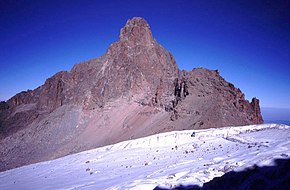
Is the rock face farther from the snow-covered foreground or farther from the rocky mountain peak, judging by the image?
the snow-covered foreground

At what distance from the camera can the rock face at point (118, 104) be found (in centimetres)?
3075

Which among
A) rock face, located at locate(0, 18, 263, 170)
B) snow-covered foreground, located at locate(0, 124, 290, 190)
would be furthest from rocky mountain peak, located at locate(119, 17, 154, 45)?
snow-covered foreground, located at locate(0, 124, 290, 190)

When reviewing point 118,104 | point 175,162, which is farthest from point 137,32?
point 175,162

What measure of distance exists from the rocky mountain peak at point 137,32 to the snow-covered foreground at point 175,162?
33.7 metres

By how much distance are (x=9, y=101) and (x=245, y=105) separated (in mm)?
57601

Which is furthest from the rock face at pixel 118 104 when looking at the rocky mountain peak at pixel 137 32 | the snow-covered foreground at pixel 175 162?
the snow-covered foreground at pixel 175 162

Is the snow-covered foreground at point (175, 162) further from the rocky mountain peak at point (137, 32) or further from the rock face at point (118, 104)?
the rocky mountain peak at point (137, 32)

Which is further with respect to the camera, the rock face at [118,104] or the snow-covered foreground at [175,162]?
the rock face at [118,104]

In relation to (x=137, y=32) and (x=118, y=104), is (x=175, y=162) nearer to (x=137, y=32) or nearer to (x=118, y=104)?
(x=118, y=104)

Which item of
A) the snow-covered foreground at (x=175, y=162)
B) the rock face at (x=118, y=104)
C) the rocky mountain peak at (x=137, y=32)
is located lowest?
the snow-covered foreground at (x=175, y=162)

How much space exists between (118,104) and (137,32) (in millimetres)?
16016

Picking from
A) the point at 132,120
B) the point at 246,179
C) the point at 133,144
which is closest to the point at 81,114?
the point at 132,120

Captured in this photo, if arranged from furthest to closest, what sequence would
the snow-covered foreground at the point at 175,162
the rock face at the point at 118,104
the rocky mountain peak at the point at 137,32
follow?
the rocky mountain peak at the point at 137,32
the rock face at the point at 118,104
the snow-covered foreground at the point at 175,162

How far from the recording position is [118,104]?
148 ft
